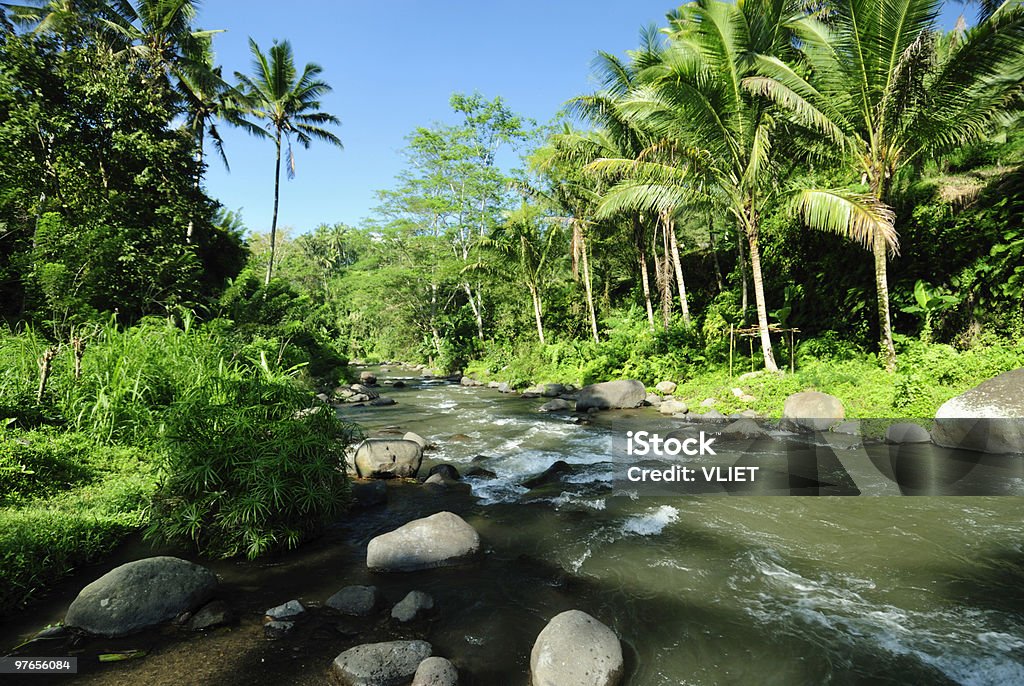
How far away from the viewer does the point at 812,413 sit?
384 inches

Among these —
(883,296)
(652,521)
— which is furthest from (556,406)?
(652,521)

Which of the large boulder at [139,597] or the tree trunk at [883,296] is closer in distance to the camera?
the large boulder at [139,597]

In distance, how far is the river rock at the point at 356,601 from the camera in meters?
3.88

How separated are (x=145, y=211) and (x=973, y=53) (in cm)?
1770

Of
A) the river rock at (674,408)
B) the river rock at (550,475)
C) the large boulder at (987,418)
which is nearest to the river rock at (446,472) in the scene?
the river rock at (550,475)

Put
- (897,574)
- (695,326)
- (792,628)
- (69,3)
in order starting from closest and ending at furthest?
(792,628) → (897,574) → (695,326) → (69,3)

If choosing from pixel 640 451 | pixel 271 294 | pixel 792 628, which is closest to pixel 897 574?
pixel 792 628

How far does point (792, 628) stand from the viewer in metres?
3.66

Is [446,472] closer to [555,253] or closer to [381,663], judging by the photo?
[381,663]

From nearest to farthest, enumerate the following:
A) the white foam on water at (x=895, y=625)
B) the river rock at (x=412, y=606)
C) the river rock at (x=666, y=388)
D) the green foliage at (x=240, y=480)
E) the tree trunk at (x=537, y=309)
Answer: the white foam on water at (x=895, y=625), the river rock at (x=412, y=606), the green foliage at (x=240, y=480), the river rock at (x=666, y=388), the tree trunk at (x=537, y=309)

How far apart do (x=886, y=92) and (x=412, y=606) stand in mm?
12559

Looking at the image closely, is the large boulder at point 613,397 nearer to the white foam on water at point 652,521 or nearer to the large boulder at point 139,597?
the white foam on water at point 652,521

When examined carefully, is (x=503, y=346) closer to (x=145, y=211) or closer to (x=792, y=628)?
(x=145, y=211)

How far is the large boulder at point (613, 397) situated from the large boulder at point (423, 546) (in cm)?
911
